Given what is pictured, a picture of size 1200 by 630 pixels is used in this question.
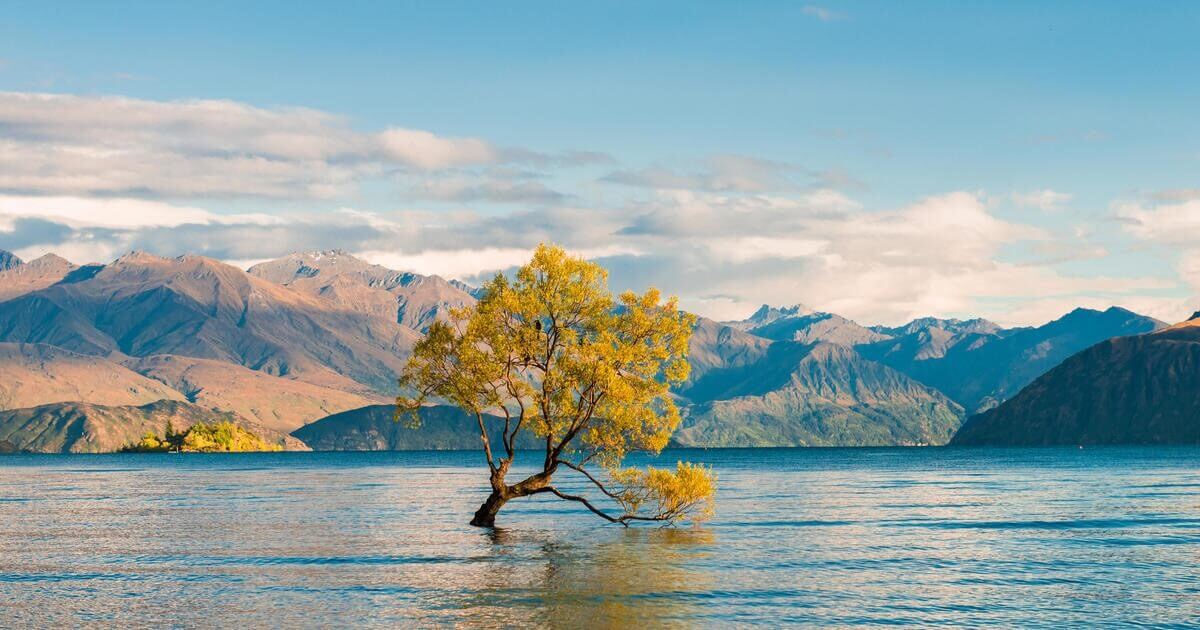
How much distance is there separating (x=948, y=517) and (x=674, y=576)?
1916 inches

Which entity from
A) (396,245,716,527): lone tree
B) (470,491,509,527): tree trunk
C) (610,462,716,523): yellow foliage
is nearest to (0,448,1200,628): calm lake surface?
(470,491,509,527): tree trunk

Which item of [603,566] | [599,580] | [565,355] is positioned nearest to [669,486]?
[565,355]

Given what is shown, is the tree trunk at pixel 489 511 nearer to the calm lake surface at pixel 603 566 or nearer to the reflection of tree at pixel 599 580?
the calm lake surface at pixel 603 566

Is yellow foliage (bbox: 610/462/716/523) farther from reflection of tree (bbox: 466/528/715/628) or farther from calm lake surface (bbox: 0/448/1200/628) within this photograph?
reflection of tree (bbox: 466/528/715/628)

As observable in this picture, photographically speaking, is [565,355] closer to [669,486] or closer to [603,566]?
[669,486]

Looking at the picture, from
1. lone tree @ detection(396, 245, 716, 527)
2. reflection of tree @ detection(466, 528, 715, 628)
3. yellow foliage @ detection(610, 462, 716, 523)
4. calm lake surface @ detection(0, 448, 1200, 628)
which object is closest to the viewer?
reflection of tree @ detection(466, 528, 715, 628)

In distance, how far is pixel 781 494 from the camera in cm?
14488

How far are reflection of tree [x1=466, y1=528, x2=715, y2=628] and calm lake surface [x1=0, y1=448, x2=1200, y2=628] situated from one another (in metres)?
0.18

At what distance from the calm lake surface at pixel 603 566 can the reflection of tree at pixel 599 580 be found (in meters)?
0.18

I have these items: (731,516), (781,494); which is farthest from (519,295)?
(781,494)

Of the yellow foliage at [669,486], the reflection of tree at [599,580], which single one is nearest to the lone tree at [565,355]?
the yellow foliage at [669,486]

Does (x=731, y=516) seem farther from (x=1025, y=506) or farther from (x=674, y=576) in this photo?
(x=674, y=576)

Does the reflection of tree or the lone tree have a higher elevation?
the lone tree

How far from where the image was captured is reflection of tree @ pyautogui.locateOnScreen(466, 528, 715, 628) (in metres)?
49.7
